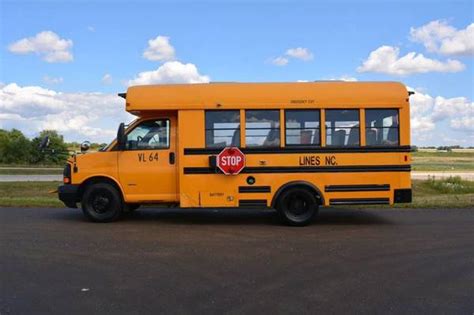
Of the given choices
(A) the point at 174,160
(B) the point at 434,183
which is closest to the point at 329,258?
(A) the point at 174,160

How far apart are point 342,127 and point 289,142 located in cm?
108

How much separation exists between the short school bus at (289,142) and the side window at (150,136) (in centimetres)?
38

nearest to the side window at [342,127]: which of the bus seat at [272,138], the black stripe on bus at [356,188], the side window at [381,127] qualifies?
the side window at [381,127]

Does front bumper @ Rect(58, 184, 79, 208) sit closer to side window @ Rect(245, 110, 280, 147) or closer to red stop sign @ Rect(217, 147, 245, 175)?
red stop sign @ Rect(217, 147, 245, 175)

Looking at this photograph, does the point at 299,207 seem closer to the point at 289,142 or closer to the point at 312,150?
the point at 312,150

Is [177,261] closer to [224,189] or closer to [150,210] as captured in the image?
[224,189]

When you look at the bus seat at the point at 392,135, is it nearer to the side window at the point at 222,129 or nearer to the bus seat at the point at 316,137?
the bus seat at the point at 316,137

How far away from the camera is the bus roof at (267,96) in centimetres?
1019

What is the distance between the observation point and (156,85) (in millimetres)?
10484

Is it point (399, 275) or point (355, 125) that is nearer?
point (399, 275)

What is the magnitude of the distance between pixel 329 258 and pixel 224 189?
11.2ft

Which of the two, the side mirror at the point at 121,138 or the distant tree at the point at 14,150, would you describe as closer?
the side mirror at the point at 121,138

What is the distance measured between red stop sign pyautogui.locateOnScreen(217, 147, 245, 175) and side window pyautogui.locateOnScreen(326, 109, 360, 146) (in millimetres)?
1743

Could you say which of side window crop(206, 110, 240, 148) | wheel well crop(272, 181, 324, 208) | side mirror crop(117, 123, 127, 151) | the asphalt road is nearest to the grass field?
side mirror crop(117, 123, 127, 151)
